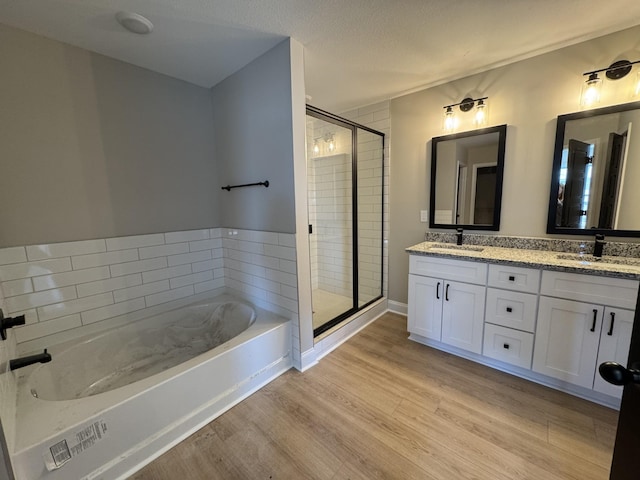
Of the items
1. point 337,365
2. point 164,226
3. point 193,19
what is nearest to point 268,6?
point 193,19

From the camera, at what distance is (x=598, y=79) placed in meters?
1.79

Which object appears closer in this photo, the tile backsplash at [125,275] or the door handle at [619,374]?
the door handle at [619,374]

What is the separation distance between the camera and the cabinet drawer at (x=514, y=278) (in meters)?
1.79

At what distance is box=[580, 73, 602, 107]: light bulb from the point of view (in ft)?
5.90

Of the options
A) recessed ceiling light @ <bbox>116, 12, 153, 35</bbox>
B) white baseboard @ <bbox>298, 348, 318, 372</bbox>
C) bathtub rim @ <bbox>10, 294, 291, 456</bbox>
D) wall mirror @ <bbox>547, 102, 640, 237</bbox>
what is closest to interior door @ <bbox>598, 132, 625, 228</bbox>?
wall mirror @ <bbox>547, 102, 640, 237</bbox>

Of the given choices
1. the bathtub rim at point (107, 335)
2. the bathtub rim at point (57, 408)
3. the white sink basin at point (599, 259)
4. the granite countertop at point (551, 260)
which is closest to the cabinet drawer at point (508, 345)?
the granite countertop at point (551, 260)

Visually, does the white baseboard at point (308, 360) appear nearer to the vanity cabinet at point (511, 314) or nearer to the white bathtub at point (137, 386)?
the white bathtub at point (137, 386)

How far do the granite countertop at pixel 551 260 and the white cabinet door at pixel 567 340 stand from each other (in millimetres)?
231

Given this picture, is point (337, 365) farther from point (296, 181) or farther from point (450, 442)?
point (296, 181)

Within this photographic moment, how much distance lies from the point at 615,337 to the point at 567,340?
8.7 inches

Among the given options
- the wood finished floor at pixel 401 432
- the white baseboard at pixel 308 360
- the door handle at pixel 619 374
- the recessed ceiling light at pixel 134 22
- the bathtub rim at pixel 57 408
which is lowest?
the wood finished floor at pixel 401 432

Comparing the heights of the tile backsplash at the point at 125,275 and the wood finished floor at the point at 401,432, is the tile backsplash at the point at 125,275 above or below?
above

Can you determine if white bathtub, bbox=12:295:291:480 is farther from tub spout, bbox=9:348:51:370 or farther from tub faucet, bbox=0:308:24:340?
tub faucet, bbox=0:308:24:340

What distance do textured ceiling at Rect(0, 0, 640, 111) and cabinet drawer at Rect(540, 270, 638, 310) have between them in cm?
160
